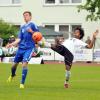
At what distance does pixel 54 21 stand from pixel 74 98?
42360 millimetres

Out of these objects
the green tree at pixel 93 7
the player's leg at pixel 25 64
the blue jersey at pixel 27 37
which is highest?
the blue jersey at pixel 27 37

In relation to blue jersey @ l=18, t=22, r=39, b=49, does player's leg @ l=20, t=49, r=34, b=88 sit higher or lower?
lower

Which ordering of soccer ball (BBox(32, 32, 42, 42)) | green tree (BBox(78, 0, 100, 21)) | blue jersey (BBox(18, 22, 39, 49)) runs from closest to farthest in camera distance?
soccer ball (BBox(32, 32, 42, 42)) → blue jersey (BBox(18, 22, 39, 49)) → green tree (BBox(78, 0, 100, 21))

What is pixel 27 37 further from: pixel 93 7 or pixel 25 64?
pixel 93 7

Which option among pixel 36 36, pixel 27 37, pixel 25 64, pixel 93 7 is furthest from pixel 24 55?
pixel 93 7

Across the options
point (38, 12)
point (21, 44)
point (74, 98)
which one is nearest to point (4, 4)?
point (38, 12)

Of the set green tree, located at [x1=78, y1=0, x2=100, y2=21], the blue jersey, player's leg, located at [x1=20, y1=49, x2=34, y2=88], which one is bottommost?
green tree, located at [x1=78, y1=0, x2=100, y2=21]

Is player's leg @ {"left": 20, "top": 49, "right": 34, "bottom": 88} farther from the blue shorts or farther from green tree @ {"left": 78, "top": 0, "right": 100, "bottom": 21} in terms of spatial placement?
green tree @ {"left": 78, "top": 0, "right": 100, "bottom": 21}

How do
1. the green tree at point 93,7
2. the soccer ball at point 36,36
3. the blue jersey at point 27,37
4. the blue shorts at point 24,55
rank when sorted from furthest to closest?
the green tree at point 93,7, the blue jersey at point 27,37, the blue shorts at point 24,55, the soccer ball at point 36,36

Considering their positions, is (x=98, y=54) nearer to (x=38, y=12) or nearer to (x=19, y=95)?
(x=38, y=12)

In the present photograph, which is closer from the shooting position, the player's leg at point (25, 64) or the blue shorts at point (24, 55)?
the player's leg at point (25, 64)

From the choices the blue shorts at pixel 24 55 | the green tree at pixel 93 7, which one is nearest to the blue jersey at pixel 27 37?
the blue shorts at pixel 24 55

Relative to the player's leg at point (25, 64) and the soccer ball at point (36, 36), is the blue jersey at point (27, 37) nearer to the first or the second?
the player's leg at point (25, 64)

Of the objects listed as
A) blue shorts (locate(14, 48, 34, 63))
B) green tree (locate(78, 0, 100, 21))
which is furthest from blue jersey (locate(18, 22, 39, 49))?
green tree (locate(78, 0, 100, 21))
